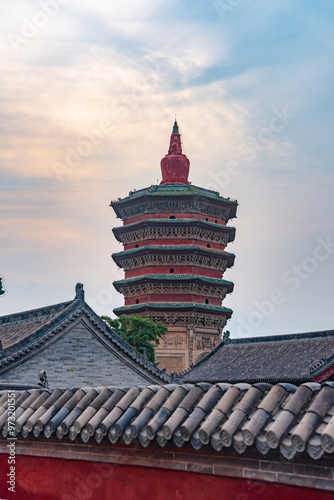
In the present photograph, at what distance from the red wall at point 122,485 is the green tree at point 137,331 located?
81.8 ft

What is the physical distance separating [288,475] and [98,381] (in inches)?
623

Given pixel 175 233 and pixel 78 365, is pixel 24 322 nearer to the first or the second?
pixel 78 365

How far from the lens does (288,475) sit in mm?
5500

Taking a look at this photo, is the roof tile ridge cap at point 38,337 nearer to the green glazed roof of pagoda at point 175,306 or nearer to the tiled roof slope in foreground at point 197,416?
the tiled roof slope in foreground at point 197,416

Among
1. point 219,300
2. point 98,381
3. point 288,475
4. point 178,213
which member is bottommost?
point 288,475

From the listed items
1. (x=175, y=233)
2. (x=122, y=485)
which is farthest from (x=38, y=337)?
(x=175, y=233)

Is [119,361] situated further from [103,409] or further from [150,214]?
[150,214]

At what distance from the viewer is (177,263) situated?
40344mm

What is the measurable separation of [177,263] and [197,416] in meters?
34.2

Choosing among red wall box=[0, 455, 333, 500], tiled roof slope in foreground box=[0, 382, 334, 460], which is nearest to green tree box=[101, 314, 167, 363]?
red wall box=[0, 455, 333, 500]

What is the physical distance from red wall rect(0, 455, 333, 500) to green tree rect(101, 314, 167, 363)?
24932 millimetres

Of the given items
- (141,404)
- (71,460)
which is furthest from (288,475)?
(71,460)

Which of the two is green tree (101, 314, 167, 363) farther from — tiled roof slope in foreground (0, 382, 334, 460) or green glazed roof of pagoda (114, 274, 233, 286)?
tiled roof slope in foreground (0, 382, 334, 460)

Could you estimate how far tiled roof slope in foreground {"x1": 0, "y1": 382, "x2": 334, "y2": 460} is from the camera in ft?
17.4
